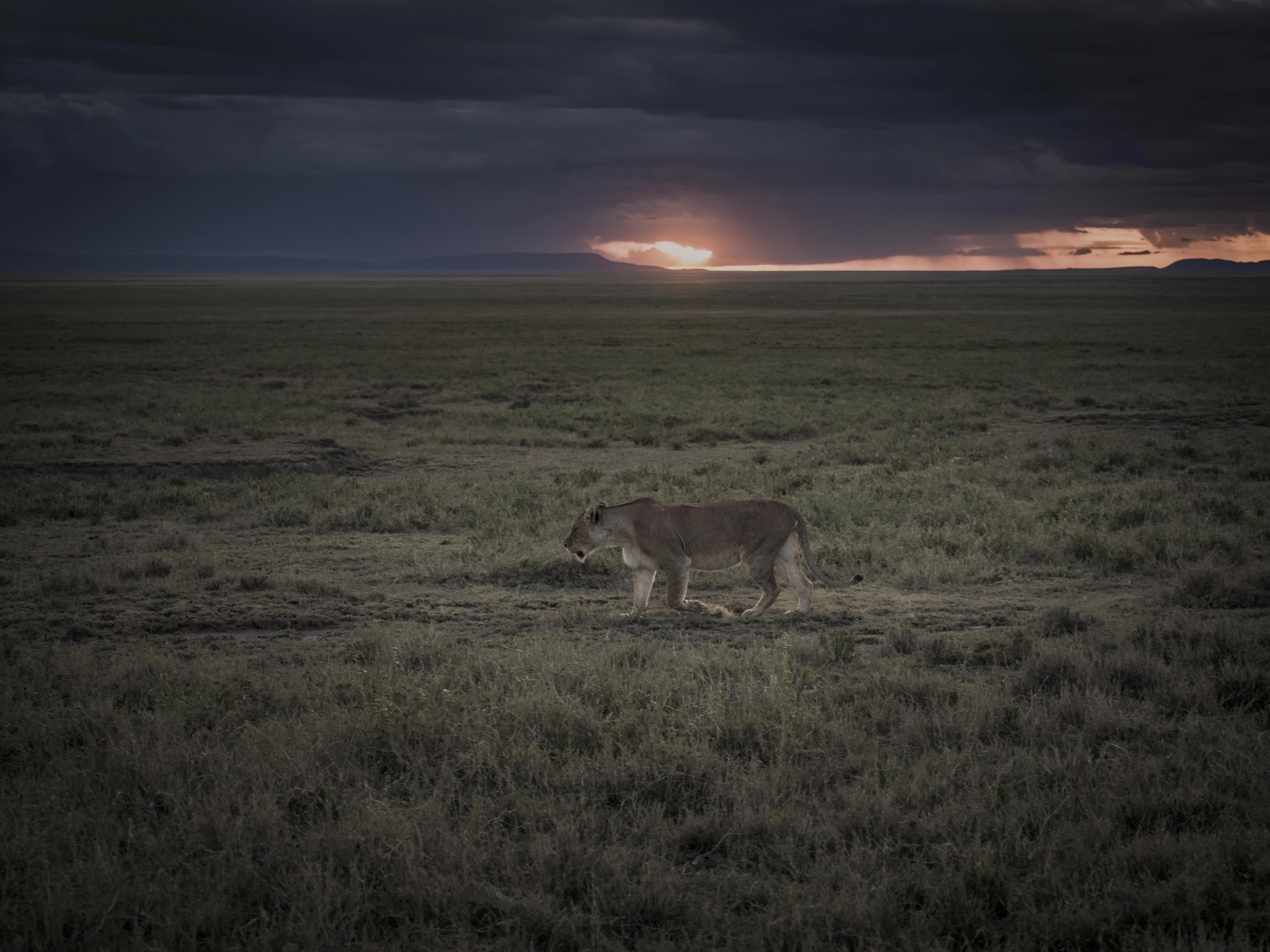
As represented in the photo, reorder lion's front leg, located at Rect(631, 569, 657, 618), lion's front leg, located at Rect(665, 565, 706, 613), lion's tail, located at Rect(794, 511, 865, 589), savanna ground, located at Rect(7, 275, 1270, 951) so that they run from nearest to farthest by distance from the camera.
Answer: savanna ground, located at Rect(7, 275, 1270, 951)
lion's front leg, located at Rect(665, 565, 706, 613)
lion's tail, located at Rect(794, 511, 865, 589)
lion's front leg, located at Rect(631, 569, 657, 618)

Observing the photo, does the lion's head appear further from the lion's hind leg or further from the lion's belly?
the lion's hind leg

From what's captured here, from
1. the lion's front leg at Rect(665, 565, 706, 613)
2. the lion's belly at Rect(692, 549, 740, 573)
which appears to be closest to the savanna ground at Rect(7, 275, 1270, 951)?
the lion's front leg at Rect(665, 565, 706, 613)

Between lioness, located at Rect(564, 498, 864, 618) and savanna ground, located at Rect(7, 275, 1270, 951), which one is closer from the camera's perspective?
savanna ground, located at Rect(7, 275, 1270, 951)

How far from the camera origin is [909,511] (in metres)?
14.2

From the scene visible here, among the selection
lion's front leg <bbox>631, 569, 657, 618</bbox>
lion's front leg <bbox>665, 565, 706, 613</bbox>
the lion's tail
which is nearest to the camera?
lion's front leg <bbox>665, 565, 706, 613</bbox>

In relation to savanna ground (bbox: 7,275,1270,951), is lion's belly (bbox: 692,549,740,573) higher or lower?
higher

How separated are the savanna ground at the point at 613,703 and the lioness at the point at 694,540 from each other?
417mm

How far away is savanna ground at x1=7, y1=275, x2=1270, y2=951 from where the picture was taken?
4.61 meters

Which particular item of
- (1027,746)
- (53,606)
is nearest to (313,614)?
(53,606)

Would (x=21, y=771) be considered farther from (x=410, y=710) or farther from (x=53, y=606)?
(x=53, y=606)

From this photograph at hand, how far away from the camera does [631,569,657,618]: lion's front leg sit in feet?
31.9

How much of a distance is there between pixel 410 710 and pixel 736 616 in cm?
397

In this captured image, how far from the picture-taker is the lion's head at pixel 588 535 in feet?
31.8

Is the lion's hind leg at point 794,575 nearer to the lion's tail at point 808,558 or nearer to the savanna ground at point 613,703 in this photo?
the lion's tail at point 808,558
